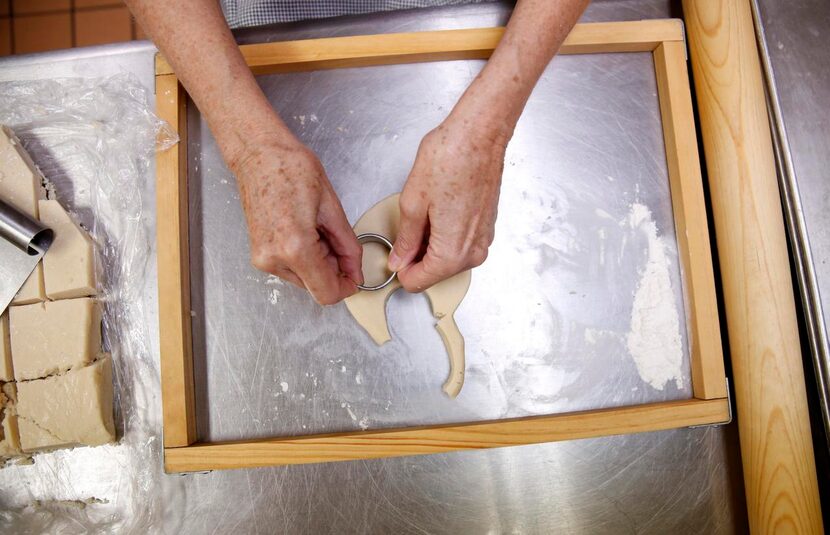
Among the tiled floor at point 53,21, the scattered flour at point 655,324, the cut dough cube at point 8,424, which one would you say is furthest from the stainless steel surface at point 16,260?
the tiled floor at point 53,21

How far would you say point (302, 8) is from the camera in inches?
28.5

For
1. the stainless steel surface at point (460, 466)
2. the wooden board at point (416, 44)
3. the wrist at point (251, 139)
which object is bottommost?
the stainless steel surface at point (460, 466)

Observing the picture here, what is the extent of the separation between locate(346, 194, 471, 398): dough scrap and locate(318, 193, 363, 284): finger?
67 mm

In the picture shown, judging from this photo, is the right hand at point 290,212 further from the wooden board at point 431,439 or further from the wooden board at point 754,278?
the wooden board at point 754,278

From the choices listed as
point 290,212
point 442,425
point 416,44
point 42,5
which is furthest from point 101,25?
point 442,425

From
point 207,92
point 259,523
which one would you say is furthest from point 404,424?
point 207,92

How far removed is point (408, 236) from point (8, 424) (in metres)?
0.57

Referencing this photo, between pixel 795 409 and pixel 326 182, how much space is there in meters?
0.62

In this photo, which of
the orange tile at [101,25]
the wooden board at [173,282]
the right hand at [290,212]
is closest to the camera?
the right hand at [290,212]

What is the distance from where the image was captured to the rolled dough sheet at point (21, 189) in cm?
66

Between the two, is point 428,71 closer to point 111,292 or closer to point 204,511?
point 111,292

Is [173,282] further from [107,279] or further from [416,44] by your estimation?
[416,44]

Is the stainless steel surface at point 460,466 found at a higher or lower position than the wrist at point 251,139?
lower

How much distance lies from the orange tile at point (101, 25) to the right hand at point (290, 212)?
3.41 ft
